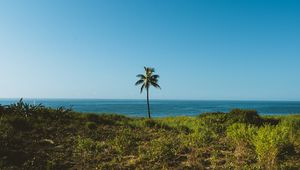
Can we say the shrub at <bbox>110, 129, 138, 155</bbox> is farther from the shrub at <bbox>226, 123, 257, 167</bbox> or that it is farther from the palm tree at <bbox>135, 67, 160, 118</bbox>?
the palm tree at <bbox>135, 67, 160, 118</bbox>

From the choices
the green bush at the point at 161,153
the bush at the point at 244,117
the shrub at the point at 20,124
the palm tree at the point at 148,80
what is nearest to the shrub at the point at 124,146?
the green bush at the point at 161,153

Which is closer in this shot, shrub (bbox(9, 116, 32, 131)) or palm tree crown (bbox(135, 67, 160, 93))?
shrub (bbox(9, 116, 32, 131))

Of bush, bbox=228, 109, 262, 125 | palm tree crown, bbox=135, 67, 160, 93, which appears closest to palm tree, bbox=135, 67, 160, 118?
palm tree crown, bbox=135, 67, 160, 93

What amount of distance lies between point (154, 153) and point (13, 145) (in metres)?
5.38

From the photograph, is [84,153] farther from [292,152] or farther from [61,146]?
[292,152]

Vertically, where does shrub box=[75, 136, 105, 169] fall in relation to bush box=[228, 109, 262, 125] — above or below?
below

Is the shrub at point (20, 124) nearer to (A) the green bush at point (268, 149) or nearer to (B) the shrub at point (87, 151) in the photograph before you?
(B) the shrub at point (87, 151)

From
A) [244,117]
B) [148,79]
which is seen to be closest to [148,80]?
[148,79]

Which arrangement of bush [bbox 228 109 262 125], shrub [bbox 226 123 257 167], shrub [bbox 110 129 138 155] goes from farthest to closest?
bush [bbox 228 109 262 125]
shrub [bbox 110 129 138 155]
shrub [bbox 226 123 257 167]

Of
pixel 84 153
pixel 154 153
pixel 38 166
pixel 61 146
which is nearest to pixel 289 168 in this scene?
pixel 154 153

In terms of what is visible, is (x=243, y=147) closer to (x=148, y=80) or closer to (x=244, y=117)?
(x=244, y=117)

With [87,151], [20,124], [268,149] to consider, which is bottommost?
[87,151]

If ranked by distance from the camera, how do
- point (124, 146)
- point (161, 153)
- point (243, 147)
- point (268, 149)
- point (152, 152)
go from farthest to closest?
point (124, 146)
point (243, 147)
point (152, 152)
point (161, 153)
point (268, 149)

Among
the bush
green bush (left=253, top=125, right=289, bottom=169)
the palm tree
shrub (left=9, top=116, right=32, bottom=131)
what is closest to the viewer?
green bush (left=253, top=125, right=289, bottom=169)
